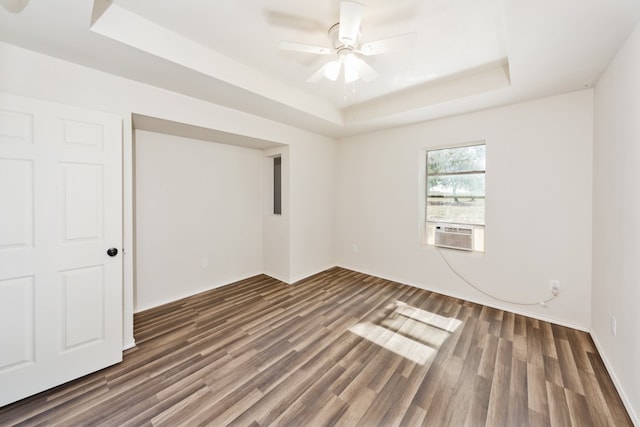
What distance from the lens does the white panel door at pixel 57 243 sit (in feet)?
5.36

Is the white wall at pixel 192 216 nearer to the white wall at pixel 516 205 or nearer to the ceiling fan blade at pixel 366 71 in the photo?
the white wall at pixel 516 205

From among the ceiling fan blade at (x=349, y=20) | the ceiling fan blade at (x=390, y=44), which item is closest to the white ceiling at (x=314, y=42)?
the ceiling fan blade at (x=390, y=44)

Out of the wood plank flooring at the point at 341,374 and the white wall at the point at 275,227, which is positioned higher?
the white wall at the point at 275,227

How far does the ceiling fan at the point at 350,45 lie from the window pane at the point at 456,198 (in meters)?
2.08

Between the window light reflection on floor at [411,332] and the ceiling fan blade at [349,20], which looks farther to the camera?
the window light reflection on floor at [411,332]

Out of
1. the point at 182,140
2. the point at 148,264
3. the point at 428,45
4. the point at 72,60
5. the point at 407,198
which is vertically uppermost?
the point at 428,45

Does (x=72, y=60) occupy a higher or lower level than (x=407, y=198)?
higher

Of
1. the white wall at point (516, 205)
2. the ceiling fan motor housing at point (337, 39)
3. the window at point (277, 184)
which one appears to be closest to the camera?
the ceiling fan motor housing at point (337, 39)

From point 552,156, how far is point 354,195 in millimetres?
2620

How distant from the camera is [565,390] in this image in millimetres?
1758

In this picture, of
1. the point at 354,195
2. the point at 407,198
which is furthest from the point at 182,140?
the point at 407,198

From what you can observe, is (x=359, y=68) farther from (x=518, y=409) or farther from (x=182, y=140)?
(x=518, y=409)

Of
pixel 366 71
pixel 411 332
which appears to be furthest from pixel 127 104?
pixel 411 332

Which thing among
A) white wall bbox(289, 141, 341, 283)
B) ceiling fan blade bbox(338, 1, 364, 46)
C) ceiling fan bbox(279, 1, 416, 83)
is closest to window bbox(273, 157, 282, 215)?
white wall bbox(289, 141, 341, 283)
